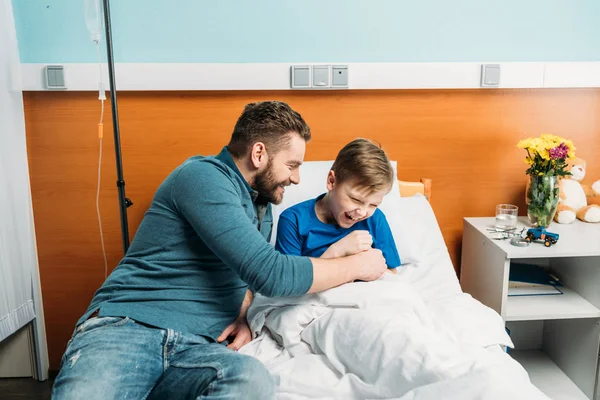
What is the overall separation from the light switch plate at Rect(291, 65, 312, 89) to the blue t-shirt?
57 cm

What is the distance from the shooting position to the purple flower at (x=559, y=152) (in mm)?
1832

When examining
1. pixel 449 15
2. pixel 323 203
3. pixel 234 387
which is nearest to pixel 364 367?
pixel 234 387

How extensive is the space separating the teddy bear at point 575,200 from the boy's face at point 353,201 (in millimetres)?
946

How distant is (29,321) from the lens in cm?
203

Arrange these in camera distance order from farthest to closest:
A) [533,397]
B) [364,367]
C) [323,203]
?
[323,203]
[364,367]
[533,397]

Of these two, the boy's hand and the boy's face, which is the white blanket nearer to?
the boy's hand

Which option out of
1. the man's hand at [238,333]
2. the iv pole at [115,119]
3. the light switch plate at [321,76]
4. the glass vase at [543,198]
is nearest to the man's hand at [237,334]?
the man's hand at [238,333]

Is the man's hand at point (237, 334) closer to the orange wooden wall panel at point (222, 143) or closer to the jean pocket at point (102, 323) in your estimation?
the jean pocket at point (102, 323)

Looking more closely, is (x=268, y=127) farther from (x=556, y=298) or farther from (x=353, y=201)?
(x=556, y=298)

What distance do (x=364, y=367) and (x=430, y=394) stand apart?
0.60 ft

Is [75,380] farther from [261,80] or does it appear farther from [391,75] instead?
[391,75]

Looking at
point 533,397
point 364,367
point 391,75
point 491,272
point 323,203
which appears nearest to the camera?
point 533,397

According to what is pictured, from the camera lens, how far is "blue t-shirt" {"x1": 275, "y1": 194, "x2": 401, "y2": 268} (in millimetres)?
1507

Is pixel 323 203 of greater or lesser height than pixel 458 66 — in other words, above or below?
below
